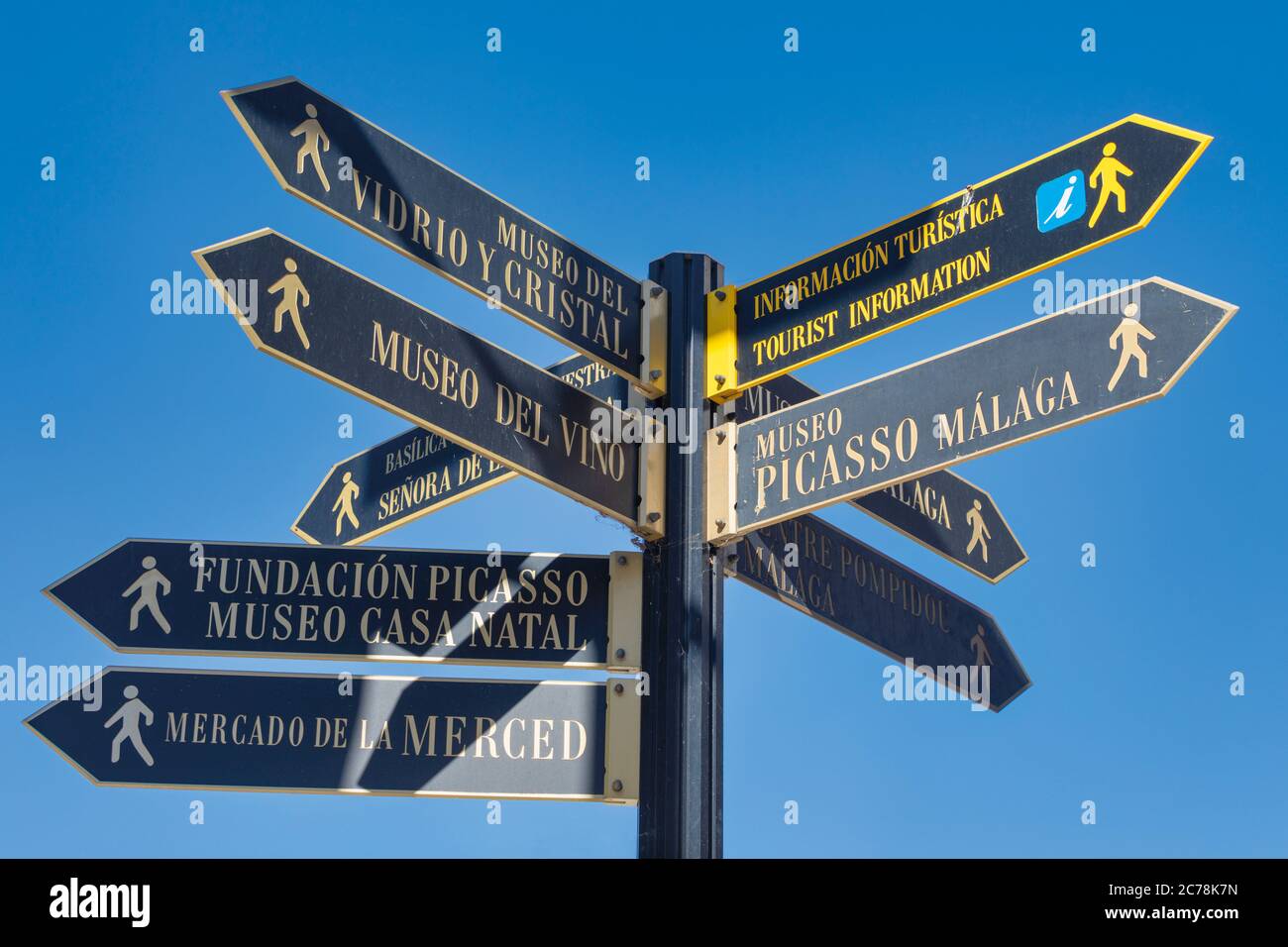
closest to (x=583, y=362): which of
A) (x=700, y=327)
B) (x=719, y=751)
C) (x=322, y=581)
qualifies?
(x=700, y=327)

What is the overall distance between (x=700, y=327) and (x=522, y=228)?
0.65 m

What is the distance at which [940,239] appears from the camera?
4547 mm

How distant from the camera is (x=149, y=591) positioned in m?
4.80

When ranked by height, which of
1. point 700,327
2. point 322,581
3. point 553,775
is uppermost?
point 700,327

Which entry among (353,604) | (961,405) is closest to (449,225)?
(353,604)

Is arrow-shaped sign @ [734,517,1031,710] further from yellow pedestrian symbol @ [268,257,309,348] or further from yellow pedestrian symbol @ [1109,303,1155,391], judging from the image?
yellow pedestrian symbol @ [268,257,309,348]

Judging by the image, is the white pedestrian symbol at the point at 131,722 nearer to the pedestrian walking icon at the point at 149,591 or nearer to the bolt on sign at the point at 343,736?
the bolt on sign at the point at 343,736

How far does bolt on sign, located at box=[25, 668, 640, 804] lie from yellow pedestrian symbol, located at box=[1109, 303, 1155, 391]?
5.38 feet

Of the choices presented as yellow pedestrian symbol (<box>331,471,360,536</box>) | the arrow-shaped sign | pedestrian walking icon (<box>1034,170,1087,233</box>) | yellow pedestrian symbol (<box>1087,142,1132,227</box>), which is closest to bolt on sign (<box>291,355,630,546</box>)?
yellow pedestrian symbol (<box>331,471,360,536</box>)

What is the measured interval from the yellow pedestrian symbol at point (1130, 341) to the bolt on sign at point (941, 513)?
1.25m

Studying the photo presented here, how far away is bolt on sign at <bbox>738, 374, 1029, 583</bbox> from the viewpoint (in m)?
5.21

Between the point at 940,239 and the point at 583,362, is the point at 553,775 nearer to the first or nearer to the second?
the point at 583,362

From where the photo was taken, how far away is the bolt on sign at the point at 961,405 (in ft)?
12.8

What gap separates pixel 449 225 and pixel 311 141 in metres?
0.49
